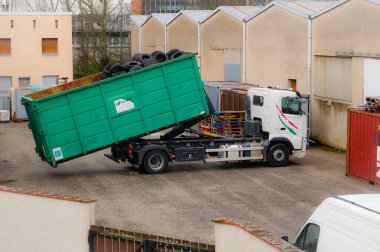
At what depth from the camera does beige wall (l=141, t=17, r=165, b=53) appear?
49844 millimetres

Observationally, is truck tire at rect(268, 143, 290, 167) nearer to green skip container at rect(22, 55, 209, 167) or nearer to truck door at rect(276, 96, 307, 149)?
truck door at rect(276, 96, 307, 149)

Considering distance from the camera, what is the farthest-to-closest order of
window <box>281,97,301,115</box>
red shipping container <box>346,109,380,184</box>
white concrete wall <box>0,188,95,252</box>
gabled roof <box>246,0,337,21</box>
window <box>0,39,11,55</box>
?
window <box>0,39,11,55</box>
gabled roof <box>246,0,337,21</box>
window <box>281,97,301,115</box>
red shipping container <box>346,109,380,184</box>
white concrete wall <box>0,188,95,252</box>

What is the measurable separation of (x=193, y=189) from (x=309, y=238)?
1267 cm

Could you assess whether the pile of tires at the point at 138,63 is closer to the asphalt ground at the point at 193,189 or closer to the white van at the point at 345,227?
the asphalt ground at the point at 193,189

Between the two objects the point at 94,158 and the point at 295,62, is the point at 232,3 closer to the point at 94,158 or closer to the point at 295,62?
the point at 295,62

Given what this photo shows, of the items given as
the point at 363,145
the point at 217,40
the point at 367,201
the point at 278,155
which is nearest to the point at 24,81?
the point at 217,40

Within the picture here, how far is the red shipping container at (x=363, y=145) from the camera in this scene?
843 inches

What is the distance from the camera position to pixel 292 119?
24.6 m

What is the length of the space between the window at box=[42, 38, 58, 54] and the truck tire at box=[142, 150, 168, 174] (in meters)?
26.6

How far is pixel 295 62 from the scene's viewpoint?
31.9 m

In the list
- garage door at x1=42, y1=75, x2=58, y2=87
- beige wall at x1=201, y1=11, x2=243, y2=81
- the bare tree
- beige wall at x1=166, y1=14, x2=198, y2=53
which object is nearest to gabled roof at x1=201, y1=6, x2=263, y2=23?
beige wall at x1=201, y1=11, x2=243, y2=81

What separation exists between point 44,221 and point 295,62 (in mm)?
22120

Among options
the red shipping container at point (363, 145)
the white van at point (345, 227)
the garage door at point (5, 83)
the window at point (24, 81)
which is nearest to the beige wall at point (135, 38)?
the window at point (24, 81)

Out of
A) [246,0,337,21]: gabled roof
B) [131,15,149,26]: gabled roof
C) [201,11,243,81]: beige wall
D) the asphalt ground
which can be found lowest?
the asphalt ground
